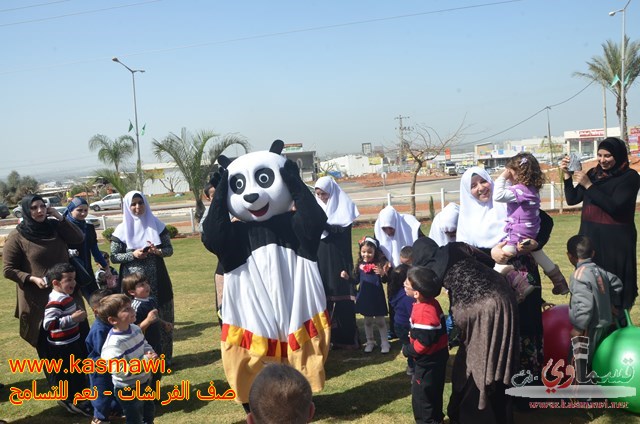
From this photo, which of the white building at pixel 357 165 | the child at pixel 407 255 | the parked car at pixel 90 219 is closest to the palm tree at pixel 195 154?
the parked car at pixel 90 219

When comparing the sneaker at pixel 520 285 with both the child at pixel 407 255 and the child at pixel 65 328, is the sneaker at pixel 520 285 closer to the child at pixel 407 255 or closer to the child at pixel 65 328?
the child at pixel 407 255

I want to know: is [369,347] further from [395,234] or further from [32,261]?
[32,261]

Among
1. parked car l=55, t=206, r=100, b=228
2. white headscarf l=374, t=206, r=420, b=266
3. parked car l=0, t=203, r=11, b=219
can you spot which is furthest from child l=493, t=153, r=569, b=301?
parked car l=0, t=203, r=11, b=219

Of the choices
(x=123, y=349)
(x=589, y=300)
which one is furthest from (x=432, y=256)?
(x=123, y=349)

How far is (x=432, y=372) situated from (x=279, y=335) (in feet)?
3.98

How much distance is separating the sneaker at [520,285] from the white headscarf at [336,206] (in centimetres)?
238

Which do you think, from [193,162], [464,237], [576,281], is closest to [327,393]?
[464,237]

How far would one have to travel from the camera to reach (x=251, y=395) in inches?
90.7

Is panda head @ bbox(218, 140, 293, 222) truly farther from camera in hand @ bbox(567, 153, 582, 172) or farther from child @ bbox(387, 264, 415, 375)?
camera in hand @ bbox(567, 153, 582, 172)

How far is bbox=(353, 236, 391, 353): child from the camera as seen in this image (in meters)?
6.30

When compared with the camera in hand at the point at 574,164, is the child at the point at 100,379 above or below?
below

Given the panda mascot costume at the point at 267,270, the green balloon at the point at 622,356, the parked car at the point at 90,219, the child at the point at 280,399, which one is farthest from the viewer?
the parked car at the point at 90,219

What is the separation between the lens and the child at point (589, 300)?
4301mm

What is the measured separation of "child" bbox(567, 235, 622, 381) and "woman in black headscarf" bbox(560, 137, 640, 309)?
0.44 meters
